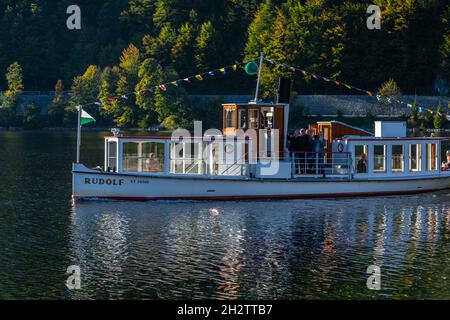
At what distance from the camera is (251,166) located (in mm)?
51469

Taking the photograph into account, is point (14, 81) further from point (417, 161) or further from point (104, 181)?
point (417, 161)

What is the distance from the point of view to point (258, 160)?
51781mm

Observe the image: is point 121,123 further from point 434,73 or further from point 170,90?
point 434,73

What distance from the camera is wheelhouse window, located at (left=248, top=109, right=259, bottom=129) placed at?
172 ft

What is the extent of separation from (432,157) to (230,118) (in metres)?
14.0

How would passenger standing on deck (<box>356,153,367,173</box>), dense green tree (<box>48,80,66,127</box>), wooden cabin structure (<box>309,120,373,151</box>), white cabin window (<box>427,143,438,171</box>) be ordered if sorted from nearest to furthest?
passenger standing on deck (<box>356,153,367,173</box>)
wooden cabin structure (<box>309,120,373,151</box>)
white cabin window (<box>427,143,438,171</box>)
dense green tree (<box>48,80,66,127</box>)

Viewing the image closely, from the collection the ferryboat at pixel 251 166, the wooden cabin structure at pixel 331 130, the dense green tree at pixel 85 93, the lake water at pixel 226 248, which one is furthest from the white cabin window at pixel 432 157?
the dense green tree at pixel 85 93

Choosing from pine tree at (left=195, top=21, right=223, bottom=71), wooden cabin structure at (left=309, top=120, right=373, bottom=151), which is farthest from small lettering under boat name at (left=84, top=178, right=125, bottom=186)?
pine tree at (left=195, top=21, right=223, bottom=71)

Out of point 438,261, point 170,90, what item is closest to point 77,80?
point 170,90

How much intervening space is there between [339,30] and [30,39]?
3196 inches

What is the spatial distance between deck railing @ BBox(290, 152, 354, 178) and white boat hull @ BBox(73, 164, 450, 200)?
94 centimetres

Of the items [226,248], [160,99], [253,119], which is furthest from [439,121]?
[226,248]

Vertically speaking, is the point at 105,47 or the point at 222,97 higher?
the point at 105,47

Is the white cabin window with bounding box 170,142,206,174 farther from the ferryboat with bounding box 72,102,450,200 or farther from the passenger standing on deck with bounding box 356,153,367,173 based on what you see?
the passenger standing on deck with bounding box 356,153,367,173
